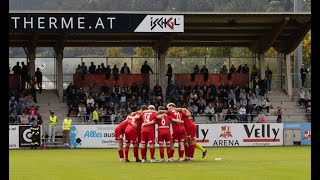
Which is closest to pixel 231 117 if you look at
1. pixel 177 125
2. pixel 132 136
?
pixel 132 136

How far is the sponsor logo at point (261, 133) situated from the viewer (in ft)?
136

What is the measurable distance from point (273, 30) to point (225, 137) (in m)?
9.79

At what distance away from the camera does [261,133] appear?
41.7m

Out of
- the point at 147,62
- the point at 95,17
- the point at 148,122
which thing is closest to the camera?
the point at 148,122

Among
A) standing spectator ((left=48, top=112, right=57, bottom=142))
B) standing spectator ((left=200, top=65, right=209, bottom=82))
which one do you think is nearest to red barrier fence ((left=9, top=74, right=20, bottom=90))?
standing spectator ((left=48, top=112, right=57, bottom=142))

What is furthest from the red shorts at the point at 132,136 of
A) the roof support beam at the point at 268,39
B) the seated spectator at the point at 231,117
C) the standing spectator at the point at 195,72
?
the standing spectator at the point at 195,72

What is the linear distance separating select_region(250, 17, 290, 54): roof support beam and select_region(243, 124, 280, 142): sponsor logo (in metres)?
7.57

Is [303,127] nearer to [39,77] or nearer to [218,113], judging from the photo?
[218,113]

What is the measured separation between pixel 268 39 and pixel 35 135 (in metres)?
17.3

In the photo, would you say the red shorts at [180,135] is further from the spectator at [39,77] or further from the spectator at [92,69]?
the spectator at [92,69]

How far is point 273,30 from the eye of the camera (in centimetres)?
4812

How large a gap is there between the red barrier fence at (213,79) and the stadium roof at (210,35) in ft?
7.13
